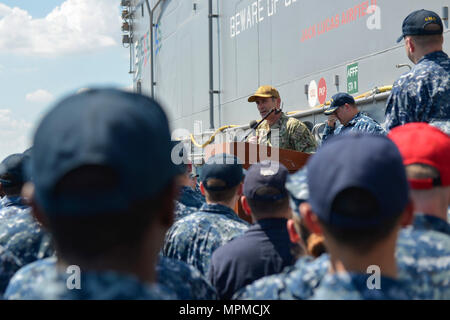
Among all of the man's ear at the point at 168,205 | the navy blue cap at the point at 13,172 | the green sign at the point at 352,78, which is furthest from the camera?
the green sign at the point at 352,78

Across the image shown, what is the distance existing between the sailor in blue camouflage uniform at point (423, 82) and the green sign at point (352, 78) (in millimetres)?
2352

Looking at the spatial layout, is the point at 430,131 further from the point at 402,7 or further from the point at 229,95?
the point at 229,95

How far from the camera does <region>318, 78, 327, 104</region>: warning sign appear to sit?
254 inches

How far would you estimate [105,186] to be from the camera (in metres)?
1.06

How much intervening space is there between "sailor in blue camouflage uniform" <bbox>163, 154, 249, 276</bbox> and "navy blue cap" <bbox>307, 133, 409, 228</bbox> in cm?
168

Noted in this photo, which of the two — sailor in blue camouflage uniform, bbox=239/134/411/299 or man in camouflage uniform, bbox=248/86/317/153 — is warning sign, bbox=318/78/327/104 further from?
sailor in blue camouflage uniform, bbox=239/134/411/299

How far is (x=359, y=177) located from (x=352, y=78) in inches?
189

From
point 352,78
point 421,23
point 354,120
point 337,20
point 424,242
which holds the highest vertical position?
point 337,20

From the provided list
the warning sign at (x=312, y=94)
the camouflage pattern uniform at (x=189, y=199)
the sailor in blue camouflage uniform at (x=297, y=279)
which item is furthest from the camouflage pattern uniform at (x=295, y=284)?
the warning sign at (x=312, y=94)

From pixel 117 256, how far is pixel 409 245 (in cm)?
74

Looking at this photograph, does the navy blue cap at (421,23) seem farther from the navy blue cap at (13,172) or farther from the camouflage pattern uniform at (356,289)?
the camouflage pattern uniform at (356,289)

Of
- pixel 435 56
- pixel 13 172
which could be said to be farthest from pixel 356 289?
pixel 13 172

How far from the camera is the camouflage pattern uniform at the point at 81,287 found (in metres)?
1.13

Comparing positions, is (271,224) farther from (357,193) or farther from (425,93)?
(357,193)
